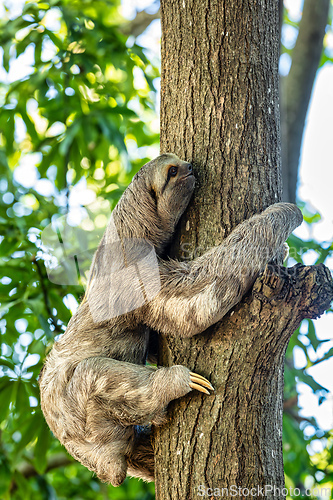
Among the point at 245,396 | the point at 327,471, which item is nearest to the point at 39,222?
the point at 245,396

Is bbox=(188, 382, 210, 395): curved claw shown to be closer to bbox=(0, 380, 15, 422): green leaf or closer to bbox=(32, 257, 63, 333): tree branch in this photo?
bbox=(32, 257, 63, 333): tree branch

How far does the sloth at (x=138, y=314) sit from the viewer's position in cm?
267

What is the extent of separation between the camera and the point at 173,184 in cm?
291

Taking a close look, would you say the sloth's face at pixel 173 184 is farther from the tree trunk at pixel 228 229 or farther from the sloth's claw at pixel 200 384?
the sloth's claw at pixel 200 384

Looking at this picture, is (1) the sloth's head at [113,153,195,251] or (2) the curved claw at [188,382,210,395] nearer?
(2) the curved claw at [188,382,210,395]

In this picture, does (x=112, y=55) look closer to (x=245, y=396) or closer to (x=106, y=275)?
(x=106, y=275)

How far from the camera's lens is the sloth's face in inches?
114

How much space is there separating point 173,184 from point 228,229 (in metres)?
0.44

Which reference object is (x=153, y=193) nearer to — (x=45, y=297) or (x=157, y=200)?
(x=157, y=200)

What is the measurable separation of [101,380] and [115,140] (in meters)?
3.12

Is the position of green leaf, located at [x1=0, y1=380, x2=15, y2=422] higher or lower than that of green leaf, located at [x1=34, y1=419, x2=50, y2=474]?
higher

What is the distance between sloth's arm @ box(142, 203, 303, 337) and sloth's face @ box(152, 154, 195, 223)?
36 centimetres

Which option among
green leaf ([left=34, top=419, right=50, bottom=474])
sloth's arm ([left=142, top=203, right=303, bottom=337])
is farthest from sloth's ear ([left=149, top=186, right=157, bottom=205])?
green leaf ([left=34, top=419, right=50, bottom=474])

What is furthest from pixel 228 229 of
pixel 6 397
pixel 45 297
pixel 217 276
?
pixel 6 397
